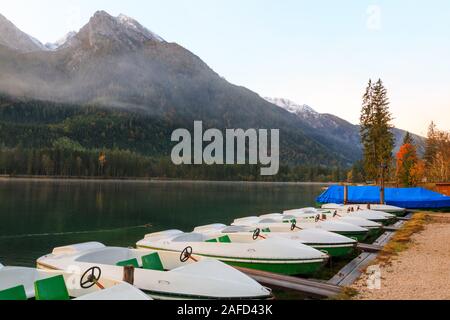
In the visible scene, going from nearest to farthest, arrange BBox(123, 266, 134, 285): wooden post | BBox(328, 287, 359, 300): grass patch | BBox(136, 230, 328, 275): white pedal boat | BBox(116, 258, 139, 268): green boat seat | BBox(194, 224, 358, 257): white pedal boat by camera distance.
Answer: BBox(123, 266, 134, 285): wooden post
BBox(328, 287, 359, 300): grass patch
BBox(116, 258, 139, 268): green boat seat
BBox(136, 230, 328, 275): white pedal boat
BBox(194, 224, 358, 257): white pedal boat

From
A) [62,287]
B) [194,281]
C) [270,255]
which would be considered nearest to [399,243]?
[270,255]

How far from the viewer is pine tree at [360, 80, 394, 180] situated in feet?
190

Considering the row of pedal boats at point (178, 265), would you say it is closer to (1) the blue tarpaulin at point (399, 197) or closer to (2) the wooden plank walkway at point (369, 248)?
(2) the wooden plank walkway at point (369, 248)

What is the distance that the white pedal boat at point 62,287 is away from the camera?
26.6 ft

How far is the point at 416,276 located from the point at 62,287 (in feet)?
35.8

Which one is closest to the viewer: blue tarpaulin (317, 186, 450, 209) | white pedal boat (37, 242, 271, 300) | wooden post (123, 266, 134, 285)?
white pedal boat (37, 242, 271, 300)

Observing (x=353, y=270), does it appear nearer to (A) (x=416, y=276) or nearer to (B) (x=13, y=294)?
(A) (x=416, y=276)

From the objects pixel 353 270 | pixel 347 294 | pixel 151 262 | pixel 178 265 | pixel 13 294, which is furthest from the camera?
pixel 353 270

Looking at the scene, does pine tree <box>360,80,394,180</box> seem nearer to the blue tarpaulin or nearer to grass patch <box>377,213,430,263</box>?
the blue tarpaulin

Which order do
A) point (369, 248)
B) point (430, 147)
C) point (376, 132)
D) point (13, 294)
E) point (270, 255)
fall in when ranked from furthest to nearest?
1. point (430, 147)
2. point (376, 132)
3. point (369, 248)
4. point (270, 255)
5. point (13, 294)

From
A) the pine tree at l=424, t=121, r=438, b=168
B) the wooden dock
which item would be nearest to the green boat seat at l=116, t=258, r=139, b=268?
the wooden dock

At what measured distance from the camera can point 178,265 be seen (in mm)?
13883

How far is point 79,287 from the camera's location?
10.3 metres

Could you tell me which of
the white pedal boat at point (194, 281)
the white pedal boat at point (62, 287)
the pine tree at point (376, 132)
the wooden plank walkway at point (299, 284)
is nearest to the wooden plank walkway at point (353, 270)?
the wooden plank walkway at point (299, 284)
